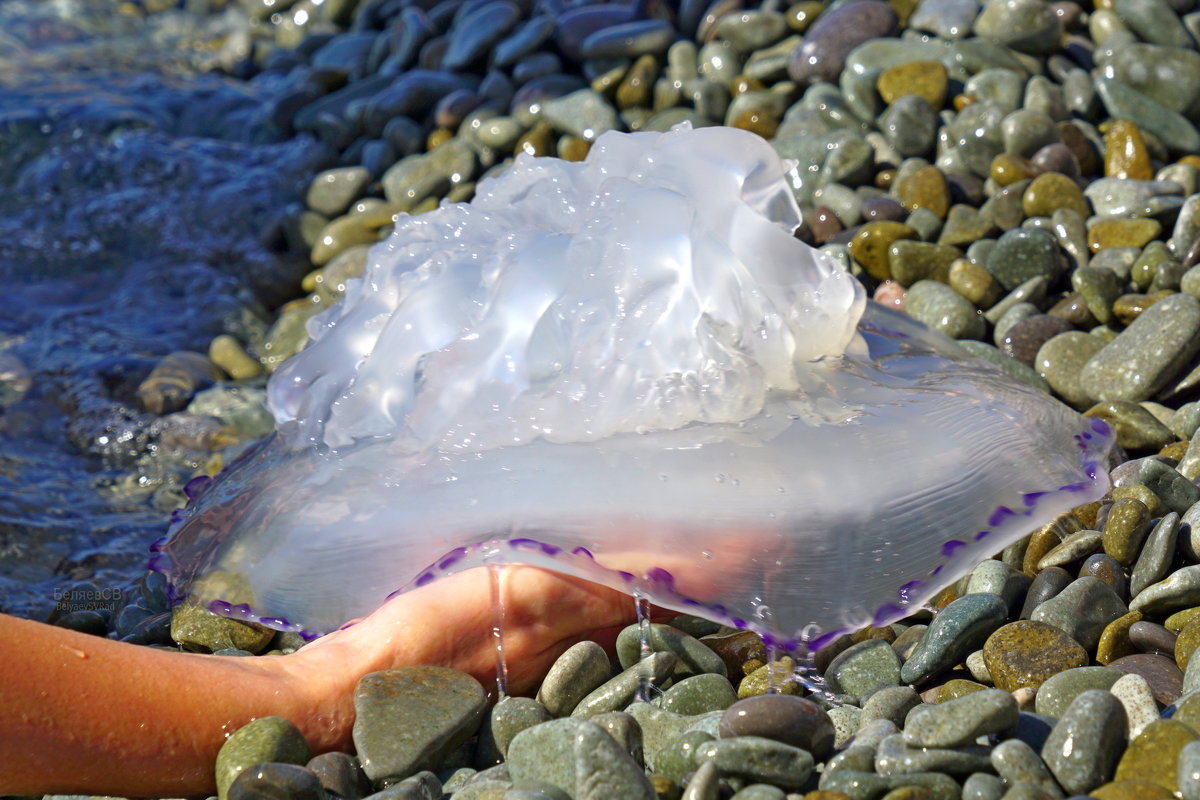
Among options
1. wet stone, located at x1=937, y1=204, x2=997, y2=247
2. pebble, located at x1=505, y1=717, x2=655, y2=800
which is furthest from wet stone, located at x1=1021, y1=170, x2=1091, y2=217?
pebble, located at x1=505, y1=717, x2=655, y2=800

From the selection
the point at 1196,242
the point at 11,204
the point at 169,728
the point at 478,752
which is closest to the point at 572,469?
the point at 478,752

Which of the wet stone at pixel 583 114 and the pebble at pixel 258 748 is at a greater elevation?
the wet stone at pixel 583 114

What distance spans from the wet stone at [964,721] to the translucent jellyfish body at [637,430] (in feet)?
1.30

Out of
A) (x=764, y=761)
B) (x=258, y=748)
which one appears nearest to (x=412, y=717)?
(x=258, y=748)

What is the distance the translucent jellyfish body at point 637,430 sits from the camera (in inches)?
88.3

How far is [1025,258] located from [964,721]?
203 centimetres

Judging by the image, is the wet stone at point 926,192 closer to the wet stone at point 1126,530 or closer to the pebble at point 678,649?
the wet stone at point 1126,530

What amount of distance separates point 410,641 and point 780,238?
Result: 116cm

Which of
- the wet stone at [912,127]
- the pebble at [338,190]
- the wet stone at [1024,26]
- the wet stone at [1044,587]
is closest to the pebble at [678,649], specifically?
the wet stone at [1044,587]

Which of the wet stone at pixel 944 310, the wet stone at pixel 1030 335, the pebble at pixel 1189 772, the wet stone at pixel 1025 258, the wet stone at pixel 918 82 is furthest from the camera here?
the wet stone at pixel 918 82

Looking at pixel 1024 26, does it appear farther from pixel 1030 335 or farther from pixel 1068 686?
pixel 1068 686

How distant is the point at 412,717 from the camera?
2.12 m

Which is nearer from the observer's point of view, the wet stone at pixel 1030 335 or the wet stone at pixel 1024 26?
the wet stone at pixel 1030 335

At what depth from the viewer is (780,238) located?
2611 millimetres
